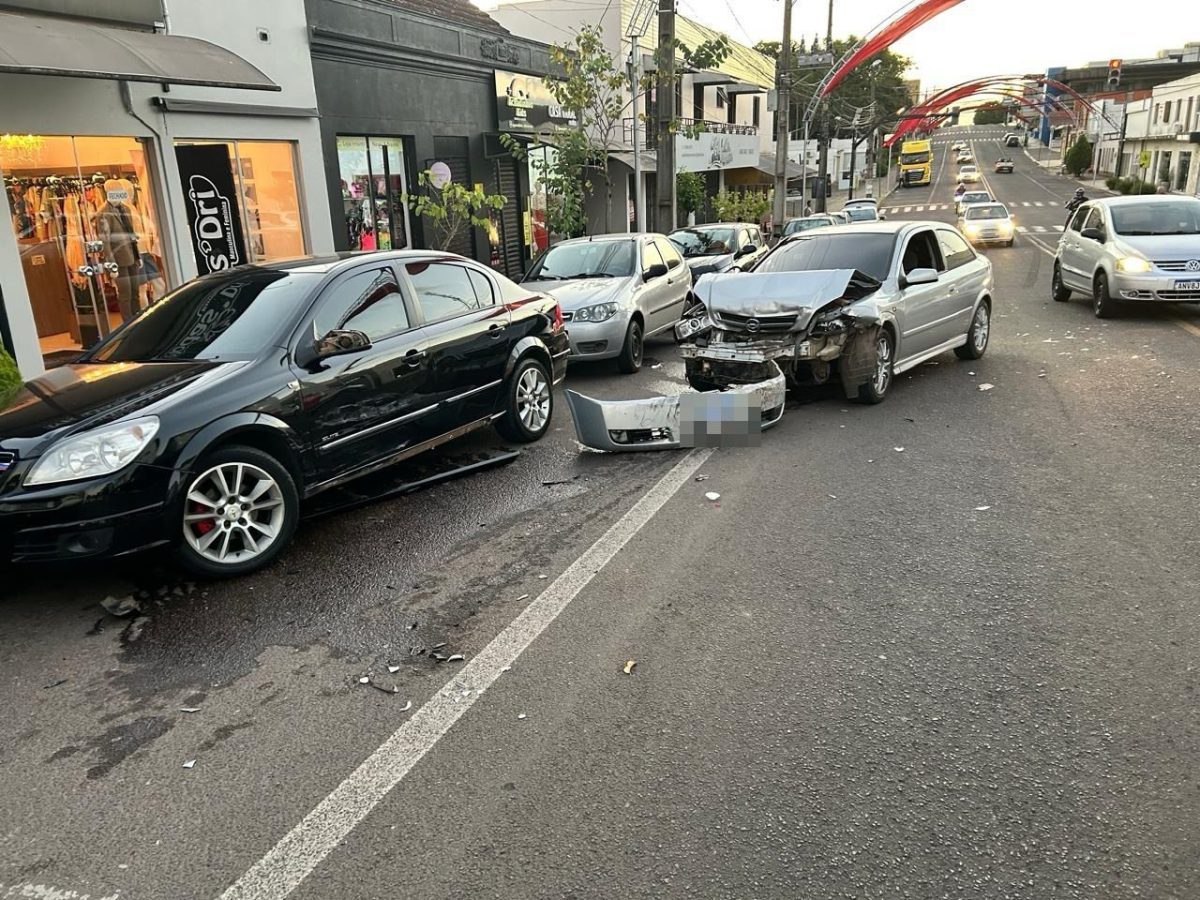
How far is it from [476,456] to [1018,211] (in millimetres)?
54664

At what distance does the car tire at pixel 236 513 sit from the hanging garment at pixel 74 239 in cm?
756

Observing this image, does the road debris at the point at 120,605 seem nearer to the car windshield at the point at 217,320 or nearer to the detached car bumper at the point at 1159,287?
the car windshield at the point at 217,320

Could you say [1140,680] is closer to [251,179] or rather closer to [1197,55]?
[251,179]

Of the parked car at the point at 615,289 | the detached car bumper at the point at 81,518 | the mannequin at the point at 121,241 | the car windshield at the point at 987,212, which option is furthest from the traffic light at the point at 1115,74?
the detached car bumper at the point at 81,518

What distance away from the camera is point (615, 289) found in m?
10.8

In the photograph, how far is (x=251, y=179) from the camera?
13.2 m

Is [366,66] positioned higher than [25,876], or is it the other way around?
[366,66]

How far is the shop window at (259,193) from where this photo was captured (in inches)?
486

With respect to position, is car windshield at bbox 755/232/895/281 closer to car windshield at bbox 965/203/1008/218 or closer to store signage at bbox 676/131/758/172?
store signage at bbox 676/131/758/172

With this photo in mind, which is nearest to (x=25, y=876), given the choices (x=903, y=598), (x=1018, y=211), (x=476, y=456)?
(x=903, y=598)

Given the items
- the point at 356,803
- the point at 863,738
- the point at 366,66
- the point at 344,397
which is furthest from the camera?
the point at 366,66

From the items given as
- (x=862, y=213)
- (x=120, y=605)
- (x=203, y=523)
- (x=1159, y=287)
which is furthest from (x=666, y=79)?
(x=862, y=213)

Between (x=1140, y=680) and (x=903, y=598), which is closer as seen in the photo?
(x=1140, y=680)

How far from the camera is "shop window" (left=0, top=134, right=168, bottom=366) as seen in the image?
1032 centimetres
